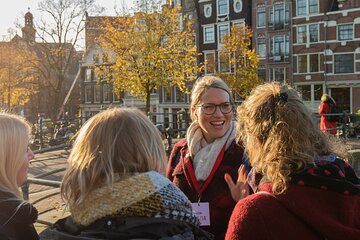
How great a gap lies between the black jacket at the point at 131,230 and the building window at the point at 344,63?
1218 inches

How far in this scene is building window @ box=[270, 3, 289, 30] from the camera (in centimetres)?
3234

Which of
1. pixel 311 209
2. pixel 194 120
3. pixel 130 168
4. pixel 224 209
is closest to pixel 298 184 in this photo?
pixel 311 209

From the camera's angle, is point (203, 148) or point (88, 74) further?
point (88, 74)

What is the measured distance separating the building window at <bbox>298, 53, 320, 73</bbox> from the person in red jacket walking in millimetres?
31338

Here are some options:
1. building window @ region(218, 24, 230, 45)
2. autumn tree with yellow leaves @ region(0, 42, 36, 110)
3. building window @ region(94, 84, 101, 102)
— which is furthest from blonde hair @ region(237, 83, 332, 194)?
building window @ region(94, 84, 101, 102)

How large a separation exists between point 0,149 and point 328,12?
106ft

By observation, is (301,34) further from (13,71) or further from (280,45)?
(13,71)

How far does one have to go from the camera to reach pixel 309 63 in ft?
104

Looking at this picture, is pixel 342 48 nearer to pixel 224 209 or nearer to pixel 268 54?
pixel 268 54

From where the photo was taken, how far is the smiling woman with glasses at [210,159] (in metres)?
2.65

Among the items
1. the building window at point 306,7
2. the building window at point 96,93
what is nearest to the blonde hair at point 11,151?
the building window at point 306,7

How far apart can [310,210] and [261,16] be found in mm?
33424

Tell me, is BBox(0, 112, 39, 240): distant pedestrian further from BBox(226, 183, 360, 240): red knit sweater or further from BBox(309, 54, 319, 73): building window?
BBox(309, 54, 319, 73): building window

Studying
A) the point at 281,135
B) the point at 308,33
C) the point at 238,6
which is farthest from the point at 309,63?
the point at 281,135
